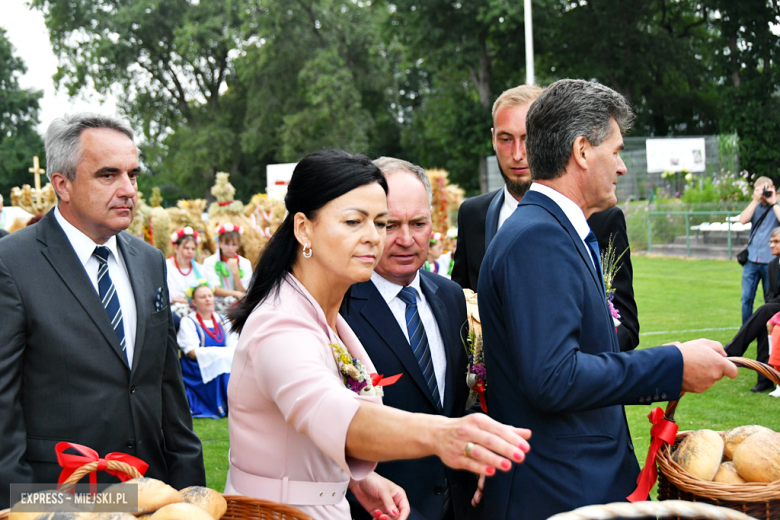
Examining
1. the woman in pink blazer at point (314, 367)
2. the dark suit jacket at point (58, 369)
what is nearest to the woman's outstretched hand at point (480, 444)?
the woman in pink blazer at point (314, 367)

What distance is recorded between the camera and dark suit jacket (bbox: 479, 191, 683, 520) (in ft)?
6.25

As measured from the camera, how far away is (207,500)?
1.79 metres

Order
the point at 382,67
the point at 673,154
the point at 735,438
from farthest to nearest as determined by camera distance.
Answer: the point at 382,67 → the point at 673,154 → the point at 735,438

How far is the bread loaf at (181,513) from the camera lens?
1.63 meters

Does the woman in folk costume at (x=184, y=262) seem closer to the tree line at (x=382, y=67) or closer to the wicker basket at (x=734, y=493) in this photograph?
the wicker basket at (x=734, y=493)

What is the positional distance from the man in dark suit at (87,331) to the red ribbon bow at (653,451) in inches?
69.5

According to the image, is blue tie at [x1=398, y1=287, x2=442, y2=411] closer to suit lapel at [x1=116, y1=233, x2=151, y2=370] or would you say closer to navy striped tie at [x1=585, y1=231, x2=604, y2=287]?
navy striped tie at [x1=585, y1=231, x2=604, y2=287]

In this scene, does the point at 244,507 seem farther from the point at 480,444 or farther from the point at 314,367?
the point at 480,444

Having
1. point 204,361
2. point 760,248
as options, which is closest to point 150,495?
point 204,361

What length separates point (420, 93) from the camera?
150 ft

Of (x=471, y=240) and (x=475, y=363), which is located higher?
(x=471, y=240)

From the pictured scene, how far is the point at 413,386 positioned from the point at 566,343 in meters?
0.76

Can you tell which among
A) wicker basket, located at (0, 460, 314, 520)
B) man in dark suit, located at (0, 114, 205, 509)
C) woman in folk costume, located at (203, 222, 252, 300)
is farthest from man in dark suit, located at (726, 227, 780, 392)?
wicker basket, located at (0, 460, 314, 520)

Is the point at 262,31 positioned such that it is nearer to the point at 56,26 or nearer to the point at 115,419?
the point at 56,26
